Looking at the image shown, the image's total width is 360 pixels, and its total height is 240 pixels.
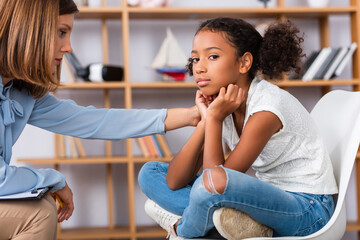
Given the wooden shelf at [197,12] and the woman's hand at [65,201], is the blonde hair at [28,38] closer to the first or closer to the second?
the woman's hand at [65,201]

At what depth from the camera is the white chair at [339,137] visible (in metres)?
1.29

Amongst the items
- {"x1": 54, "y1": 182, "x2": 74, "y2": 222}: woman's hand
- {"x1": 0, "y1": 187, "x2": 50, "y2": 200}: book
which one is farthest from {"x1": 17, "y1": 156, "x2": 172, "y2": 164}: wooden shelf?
{"x1": 0, "y1": 187, "x2": 50, "y2": 200}: book

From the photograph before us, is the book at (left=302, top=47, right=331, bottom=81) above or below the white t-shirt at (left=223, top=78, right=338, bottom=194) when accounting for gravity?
above

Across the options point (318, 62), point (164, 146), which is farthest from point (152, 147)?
point (318, 62)

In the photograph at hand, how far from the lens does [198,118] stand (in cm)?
166

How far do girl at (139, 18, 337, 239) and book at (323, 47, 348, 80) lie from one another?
52.1 inches

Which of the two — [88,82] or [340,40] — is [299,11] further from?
[88,82]

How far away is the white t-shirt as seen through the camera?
1.40 m

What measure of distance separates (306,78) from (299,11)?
388mm

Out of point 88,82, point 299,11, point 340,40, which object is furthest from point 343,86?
point 88,82

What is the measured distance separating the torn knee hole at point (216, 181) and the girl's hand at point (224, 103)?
0.28 metres

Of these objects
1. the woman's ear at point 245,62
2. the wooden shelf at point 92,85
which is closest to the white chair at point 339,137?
the woman's ear at point 245,62

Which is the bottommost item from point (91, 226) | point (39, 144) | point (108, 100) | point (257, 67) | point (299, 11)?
point (91, 226)

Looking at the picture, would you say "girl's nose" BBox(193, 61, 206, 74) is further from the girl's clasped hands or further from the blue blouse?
the blue blouse
